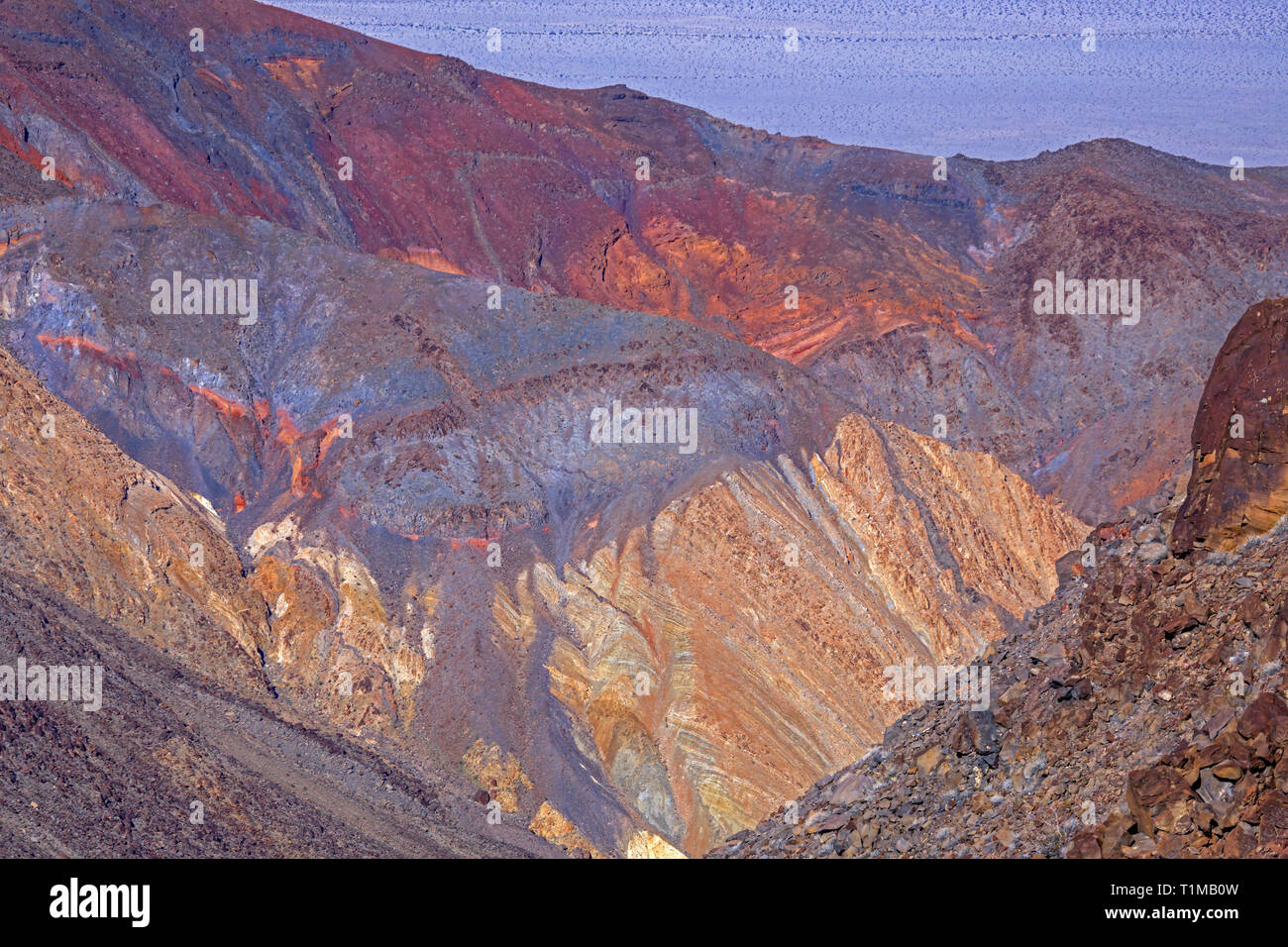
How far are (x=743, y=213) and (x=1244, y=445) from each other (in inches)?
2534

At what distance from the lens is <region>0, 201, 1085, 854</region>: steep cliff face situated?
39844 millimetres

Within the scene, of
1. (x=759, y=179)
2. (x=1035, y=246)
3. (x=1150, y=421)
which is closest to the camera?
(x=1150, y=421)

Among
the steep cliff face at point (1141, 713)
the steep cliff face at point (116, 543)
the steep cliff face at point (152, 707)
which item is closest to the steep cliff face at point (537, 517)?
the steep cliff face at point (116, 543)

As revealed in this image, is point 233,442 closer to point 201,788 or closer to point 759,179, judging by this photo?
point 201,788

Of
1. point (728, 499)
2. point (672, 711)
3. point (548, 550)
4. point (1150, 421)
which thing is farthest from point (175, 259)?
point (1150, 421)

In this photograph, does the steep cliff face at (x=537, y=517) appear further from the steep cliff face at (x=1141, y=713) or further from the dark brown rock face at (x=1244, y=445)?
the dark brown rock face at (x=1244, y=445)

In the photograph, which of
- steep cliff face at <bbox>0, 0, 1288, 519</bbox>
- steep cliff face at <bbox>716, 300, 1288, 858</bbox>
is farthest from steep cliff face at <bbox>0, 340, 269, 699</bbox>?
steep cliff face at <bbox>716, 300, 1288, 858</bbox>

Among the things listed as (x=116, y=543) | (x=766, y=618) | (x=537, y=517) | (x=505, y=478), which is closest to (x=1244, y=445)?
(x=766, y=618)

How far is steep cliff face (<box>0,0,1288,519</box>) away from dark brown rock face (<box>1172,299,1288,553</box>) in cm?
4641

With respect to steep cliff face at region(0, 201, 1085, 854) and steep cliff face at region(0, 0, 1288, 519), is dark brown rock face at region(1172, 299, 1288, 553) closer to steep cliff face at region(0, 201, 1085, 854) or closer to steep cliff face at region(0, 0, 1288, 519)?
steep cliff face at region(0, 201, 1085, 854)

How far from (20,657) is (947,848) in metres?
20.8

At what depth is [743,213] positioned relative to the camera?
79.9 metres

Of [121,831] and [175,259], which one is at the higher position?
[175,259]

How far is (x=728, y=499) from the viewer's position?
44.9m
